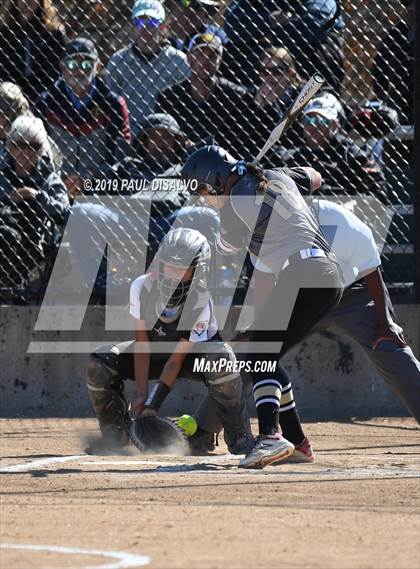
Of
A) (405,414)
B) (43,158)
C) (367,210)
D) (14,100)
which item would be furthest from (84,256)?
(405,414)

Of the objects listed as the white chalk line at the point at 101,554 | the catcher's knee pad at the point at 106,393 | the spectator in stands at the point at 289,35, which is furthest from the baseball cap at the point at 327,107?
the white chalk line at the point at 101,554

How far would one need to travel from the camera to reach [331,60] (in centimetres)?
874

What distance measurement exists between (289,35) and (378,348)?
11.5 feet

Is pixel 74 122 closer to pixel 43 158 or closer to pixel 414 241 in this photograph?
pixel 43 158

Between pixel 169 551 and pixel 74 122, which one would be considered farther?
pixel 74 122

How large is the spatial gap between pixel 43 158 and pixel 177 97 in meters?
1.16

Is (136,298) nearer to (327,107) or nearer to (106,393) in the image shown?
(106,393)

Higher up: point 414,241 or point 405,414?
point 414,241

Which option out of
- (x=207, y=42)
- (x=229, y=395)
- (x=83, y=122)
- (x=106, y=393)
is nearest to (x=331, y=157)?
(x=207, y=42)

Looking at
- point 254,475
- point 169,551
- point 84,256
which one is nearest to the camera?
point 169,551

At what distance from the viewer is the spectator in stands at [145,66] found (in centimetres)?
871

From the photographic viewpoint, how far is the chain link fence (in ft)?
26.7

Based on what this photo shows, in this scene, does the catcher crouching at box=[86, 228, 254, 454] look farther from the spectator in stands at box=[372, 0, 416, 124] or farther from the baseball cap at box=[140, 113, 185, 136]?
the spectator in stands at box=[372, 0, 416, 124]

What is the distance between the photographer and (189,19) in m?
9.38
